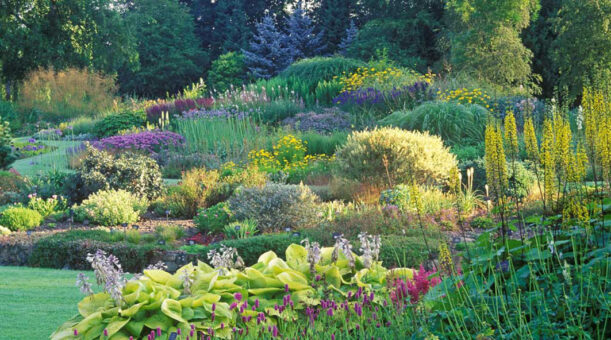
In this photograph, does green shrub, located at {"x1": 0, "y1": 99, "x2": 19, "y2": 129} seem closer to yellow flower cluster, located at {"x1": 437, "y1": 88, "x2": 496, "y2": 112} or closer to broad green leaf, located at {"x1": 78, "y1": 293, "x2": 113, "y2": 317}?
yellow flower cluster, located at {"x1": 437, "y1": 88, "x2": 496, "y2": 112}

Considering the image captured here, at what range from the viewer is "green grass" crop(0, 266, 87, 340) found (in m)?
4.66

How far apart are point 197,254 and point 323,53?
92.0 feet

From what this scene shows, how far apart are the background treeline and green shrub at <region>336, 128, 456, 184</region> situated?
9.51 meters

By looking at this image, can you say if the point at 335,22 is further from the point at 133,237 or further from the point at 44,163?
the point at 133,237

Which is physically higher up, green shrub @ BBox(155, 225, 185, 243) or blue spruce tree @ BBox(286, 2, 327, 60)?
blue spruce tree @ BBox(286, 2, 327, 60)

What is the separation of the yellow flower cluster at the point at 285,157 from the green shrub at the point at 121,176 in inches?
99.2

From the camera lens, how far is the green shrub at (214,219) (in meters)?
8.20

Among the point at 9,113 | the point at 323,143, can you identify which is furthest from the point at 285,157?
the point at 9,113

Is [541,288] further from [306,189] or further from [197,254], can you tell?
[306,189]

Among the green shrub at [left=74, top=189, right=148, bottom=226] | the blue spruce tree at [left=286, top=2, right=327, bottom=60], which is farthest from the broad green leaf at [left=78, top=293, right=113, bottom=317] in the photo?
the blue spruce tree at [left=286, top=2, right=327, bottom=60]

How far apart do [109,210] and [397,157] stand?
4151 mm

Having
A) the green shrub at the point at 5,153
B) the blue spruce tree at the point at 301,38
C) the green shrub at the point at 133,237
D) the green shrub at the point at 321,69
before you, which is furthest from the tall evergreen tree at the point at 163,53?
the green shrub at the point at 133,237

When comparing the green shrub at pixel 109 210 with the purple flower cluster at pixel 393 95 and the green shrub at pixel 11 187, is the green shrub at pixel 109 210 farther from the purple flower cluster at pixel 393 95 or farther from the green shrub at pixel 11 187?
the purple flower cluster at pixel 393 95

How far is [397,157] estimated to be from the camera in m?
9.44
